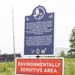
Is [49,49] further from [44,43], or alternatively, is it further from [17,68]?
[17,68]

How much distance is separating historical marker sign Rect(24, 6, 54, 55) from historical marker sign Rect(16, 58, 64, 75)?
1.02 ft

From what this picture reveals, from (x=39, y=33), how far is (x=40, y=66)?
3.25ft

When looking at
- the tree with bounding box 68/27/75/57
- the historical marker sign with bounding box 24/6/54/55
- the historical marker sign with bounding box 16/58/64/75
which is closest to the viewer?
the historical marker sign with bounding box 16/58/64/75

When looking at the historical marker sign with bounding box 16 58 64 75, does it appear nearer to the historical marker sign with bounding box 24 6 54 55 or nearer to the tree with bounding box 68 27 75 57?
the historical marker sign with bounding box 24 6 54 55

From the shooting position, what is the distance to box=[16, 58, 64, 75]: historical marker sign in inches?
395

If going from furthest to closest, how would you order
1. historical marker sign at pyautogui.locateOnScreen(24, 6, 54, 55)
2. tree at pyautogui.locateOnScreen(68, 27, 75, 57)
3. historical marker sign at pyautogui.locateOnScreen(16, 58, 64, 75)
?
tree at pyautogui.locateOnScreen(68, 27, 75, 57)
historical marker sign at pyautogui.locateOnScreen(24, 6, 54, 55)
historical marker sign at pyautogui.locateOnScreen(16, 58, 64, 75)

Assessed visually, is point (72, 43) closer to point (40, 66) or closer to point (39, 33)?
point (39, 33)

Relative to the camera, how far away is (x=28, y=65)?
33.6 feet

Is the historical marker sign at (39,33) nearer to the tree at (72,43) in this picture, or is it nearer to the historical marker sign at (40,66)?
the historical marker sign at (40,66)

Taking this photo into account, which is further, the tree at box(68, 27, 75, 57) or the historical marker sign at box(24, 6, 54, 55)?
the tree at box(68, 27, 75, 57)

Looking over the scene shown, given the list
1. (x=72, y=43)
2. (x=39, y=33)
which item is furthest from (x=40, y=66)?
(x=72, y=43)

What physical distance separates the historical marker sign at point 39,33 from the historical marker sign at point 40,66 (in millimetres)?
310

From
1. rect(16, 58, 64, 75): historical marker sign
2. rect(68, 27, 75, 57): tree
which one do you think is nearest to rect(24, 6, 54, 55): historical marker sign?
rect(16, 58, 64, 75): historical marker sign

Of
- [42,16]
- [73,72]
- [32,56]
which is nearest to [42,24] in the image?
[42,16]
